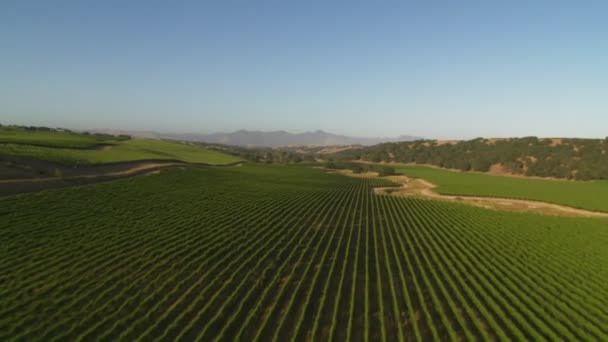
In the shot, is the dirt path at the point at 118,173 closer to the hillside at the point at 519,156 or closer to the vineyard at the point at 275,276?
the vineyard at the point at 275,276

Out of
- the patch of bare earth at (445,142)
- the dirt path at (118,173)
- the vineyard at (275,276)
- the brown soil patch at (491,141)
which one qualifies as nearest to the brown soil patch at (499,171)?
the brown soil patch at (491,141)

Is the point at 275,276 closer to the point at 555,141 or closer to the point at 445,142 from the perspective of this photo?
the point at 555,141

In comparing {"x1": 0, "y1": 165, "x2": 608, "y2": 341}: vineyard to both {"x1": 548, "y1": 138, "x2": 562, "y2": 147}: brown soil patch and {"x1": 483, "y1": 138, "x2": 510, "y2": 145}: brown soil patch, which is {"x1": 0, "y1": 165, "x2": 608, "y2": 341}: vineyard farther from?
{"x1": 483, "y1": 138, "x2": 510, "y2": 145}: brown soil patch

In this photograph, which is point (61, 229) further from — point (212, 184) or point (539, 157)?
point (539, 157)

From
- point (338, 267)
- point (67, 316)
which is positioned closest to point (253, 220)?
point (338, 267)

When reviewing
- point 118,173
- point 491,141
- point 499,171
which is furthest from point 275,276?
point 491,141

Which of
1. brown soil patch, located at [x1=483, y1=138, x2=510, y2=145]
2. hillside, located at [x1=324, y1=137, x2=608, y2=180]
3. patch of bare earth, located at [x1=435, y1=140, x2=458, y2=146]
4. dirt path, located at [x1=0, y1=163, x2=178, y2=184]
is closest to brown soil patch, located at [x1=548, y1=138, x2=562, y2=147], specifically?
hillside, located at [x1=324, y1=137, x2=608, y2=180]

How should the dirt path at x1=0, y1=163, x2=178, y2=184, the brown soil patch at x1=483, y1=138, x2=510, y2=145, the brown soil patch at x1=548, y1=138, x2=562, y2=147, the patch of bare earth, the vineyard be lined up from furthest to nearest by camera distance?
the patch of bare earth
the brown soil patch at x1=483, y1=138, x2=510, y2=145
the brown soil patch at x1=548, y1=138, x2=562, y2=147
the dirt path at x1=0, y1=163, x2=178, y2=184
the vineyard
